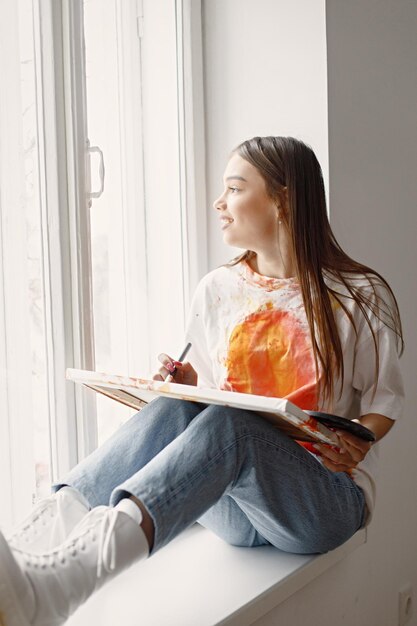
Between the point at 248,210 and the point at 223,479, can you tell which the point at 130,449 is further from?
the point at 248,210

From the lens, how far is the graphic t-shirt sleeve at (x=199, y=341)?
149 cm

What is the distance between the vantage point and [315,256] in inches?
52.9

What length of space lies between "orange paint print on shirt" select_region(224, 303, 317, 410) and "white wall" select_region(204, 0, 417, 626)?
11.5 inches

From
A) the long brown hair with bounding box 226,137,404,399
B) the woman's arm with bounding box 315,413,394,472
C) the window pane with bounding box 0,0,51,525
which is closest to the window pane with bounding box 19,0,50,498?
the window pane with bounding box 0,0,51,525

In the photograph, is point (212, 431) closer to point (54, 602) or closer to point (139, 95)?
point (54, 602)

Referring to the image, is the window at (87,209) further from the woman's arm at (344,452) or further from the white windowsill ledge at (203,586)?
the woman's arm at (344,452)

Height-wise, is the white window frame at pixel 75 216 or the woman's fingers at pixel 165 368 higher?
the white window frame at pixel 75 216

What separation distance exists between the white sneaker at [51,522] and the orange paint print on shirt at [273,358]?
406 millimetres

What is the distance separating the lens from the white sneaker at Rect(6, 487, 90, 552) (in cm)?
100

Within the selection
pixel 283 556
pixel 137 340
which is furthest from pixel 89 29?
pixel 283 556

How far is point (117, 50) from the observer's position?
60.1 inches

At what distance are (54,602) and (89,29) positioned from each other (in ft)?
3.36

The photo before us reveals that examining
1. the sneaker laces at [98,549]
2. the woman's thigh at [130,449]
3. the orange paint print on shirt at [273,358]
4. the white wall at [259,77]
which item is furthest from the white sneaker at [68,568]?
the white wall at [259,77]

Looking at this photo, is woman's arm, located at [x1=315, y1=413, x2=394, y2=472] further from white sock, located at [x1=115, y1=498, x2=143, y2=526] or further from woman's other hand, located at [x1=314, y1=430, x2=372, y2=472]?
white sock, located at [x1=115, y1=498, x2=143, y2=526]
